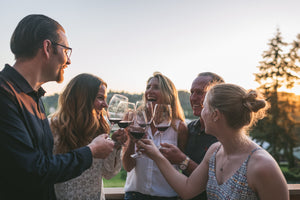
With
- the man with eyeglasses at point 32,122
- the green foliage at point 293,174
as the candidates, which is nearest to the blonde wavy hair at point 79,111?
the man with eyeglasses at point 32,122

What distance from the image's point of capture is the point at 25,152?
1.12 m

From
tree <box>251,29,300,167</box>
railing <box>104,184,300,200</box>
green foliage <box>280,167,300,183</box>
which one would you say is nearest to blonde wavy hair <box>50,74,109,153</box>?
railing <box>104,184,300,200</box>

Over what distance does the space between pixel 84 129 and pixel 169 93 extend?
3.75 ft

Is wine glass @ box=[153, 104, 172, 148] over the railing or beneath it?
over

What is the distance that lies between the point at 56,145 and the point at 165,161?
35.9 inches

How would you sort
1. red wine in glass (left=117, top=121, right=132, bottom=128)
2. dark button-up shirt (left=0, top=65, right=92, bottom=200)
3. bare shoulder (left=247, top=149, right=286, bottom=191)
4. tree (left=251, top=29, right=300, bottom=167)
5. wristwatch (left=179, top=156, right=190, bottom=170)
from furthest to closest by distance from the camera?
tree (left=251, top=29, right=300, bottom=167) < wristwatch (left=179, top=156, right=190, bottom=170) < red wine in glass (left=117, top=121, right=132, bottom=128) < bare shoulder (left=247, top=149, right=286, bottom=191) < dark button-up shirt (left=0, top=65, right=92, bottom=200)

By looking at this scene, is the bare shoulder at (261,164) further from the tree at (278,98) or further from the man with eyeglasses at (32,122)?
the tree at (278,98)

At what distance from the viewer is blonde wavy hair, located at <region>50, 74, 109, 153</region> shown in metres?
1.94

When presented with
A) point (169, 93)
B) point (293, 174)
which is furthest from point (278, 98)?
point (169, 93)

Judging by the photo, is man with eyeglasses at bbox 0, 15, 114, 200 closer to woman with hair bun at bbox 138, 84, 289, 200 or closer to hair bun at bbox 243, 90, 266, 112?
woman with hair bun at bbox 138, 84, 289, 200

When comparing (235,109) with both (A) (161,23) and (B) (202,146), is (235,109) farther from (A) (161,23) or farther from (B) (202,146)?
(A) (161,23)

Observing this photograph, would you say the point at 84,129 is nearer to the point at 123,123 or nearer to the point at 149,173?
the point at 123,123

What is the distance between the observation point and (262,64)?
1827cm

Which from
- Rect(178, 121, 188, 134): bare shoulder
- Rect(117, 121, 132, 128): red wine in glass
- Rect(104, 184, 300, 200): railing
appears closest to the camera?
Rect(117, 121, 132, 128): red wine in glass
